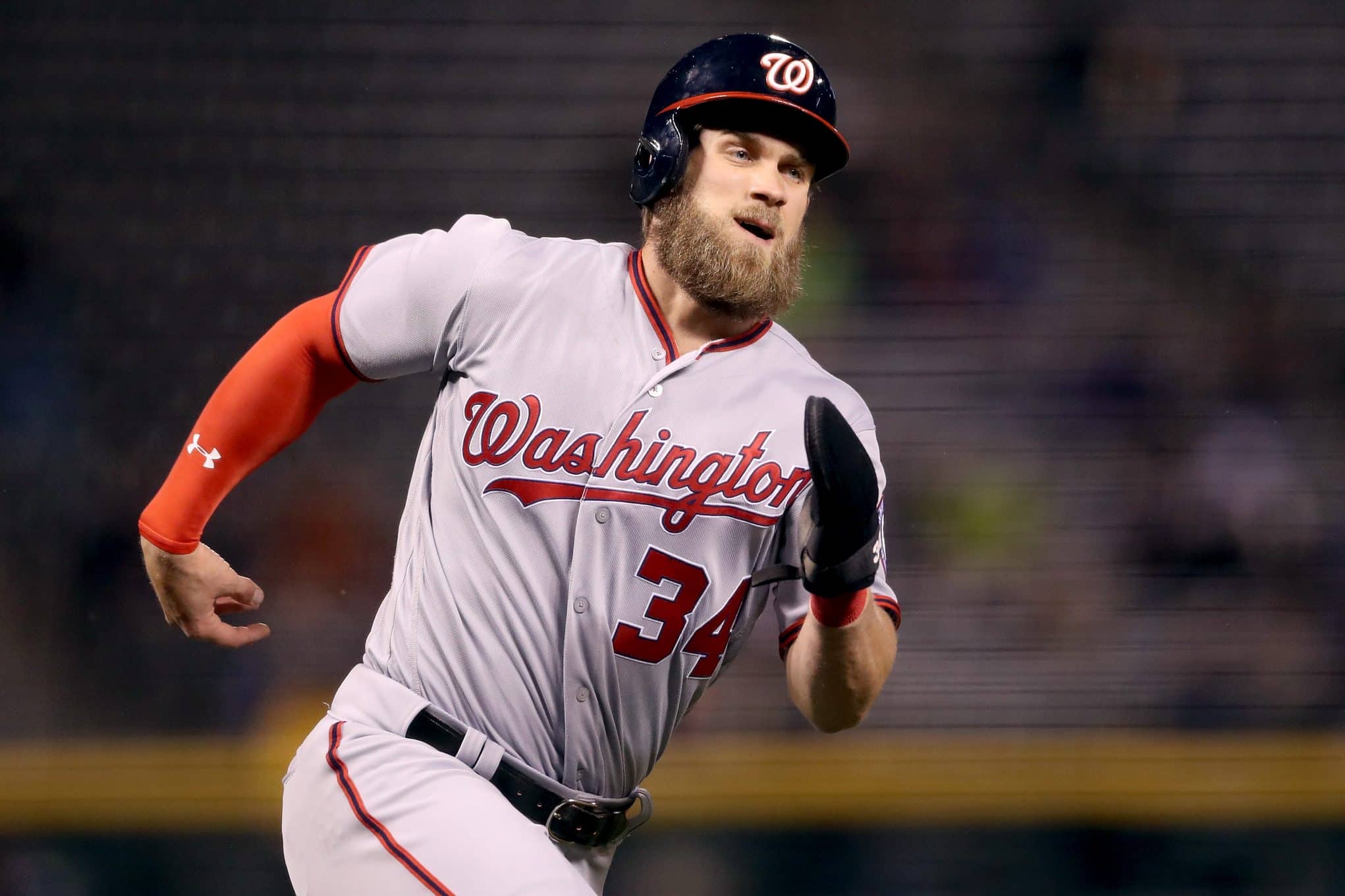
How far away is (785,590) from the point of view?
80.0 inches

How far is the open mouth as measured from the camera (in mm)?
1986

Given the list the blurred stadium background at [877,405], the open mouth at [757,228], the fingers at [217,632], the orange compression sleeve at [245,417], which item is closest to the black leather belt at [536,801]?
the fingers at [217,632]

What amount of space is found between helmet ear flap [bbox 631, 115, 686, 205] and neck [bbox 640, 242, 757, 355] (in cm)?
10

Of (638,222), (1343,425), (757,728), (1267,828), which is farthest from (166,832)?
(1343,425)

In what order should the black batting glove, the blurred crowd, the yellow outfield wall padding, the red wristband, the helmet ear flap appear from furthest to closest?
the blurred crowd < the yellow outfield wall padding < the helmet ear flap < the red wristband < the black batting glove

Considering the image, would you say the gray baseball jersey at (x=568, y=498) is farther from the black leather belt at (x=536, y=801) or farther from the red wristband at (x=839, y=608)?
the red wristband at (x=839, y=608)

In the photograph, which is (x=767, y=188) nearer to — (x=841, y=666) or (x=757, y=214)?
(x=757, y=214)

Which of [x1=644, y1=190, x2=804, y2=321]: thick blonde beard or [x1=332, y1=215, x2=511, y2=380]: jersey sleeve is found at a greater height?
[x1=644, y1=190, x2=804, y2=321]: thick blonde beard

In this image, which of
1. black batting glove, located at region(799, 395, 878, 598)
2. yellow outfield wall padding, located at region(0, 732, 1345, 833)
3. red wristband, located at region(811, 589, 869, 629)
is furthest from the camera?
yellow outfield wall padding, located at region(0, 732, 1345, 833)

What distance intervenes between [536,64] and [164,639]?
2.26m

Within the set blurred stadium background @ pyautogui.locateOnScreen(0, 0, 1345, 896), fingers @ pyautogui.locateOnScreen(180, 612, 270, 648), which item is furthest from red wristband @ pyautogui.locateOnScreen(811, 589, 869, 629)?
blurred stadium background @ pyautogui.locateOnScreen(0, 0, 1345, 896)

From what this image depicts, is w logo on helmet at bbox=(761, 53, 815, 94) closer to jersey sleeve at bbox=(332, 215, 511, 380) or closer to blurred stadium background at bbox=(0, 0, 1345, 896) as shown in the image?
jersey sleeve at bbox=(332, 215, 511, 380)

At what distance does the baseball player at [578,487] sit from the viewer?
6.13 ft

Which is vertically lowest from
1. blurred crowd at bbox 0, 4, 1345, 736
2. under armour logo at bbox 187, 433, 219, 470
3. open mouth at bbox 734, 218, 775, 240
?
blurred crowd at bbox 0, 4, 1345, 736
